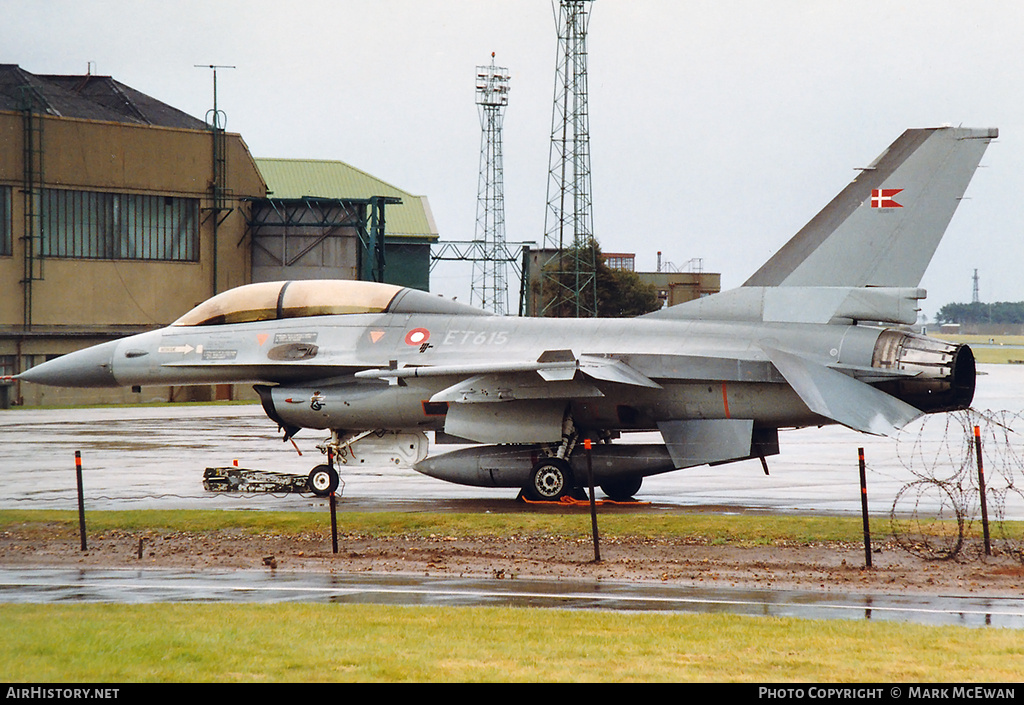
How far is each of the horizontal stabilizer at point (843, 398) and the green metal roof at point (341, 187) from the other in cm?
5838

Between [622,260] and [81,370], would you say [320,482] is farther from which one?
[622,260]

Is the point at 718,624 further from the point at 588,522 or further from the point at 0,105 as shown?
the point at 0,105

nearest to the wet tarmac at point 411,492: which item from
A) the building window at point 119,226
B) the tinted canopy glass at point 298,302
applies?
the tinted canopy glass at point 298,302

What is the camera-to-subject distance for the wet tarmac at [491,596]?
31.4 feet

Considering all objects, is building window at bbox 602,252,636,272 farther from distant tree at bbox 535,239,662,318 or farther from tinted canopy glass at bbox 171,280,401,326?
tinted canopy glass at bbox 171,280,401,326

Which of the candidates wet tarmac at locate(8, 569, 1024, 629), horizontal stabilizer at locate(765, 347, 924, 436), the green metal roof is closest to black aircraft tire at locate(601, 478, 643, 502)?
horizontal stabilizer at locate(765, 347, 924, 436)

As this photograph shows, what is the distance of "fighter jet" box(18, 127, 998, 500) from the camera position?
52.8ft

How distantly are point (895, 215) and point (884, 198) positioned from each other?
0.30 metres

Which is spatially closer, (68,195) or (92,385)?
(92,385)

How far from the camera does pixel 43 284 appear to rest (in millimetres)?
47781

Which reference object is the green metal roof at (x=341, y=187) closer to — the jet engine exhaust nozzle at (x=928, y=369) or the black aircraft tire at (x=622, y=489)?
the black aircraft tire at (x=622, y=489)

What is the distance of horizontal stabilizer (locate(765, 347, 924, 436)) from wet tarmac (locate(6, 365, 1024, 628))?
3.20 ft

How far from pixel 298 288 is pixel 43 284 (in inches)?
1304
